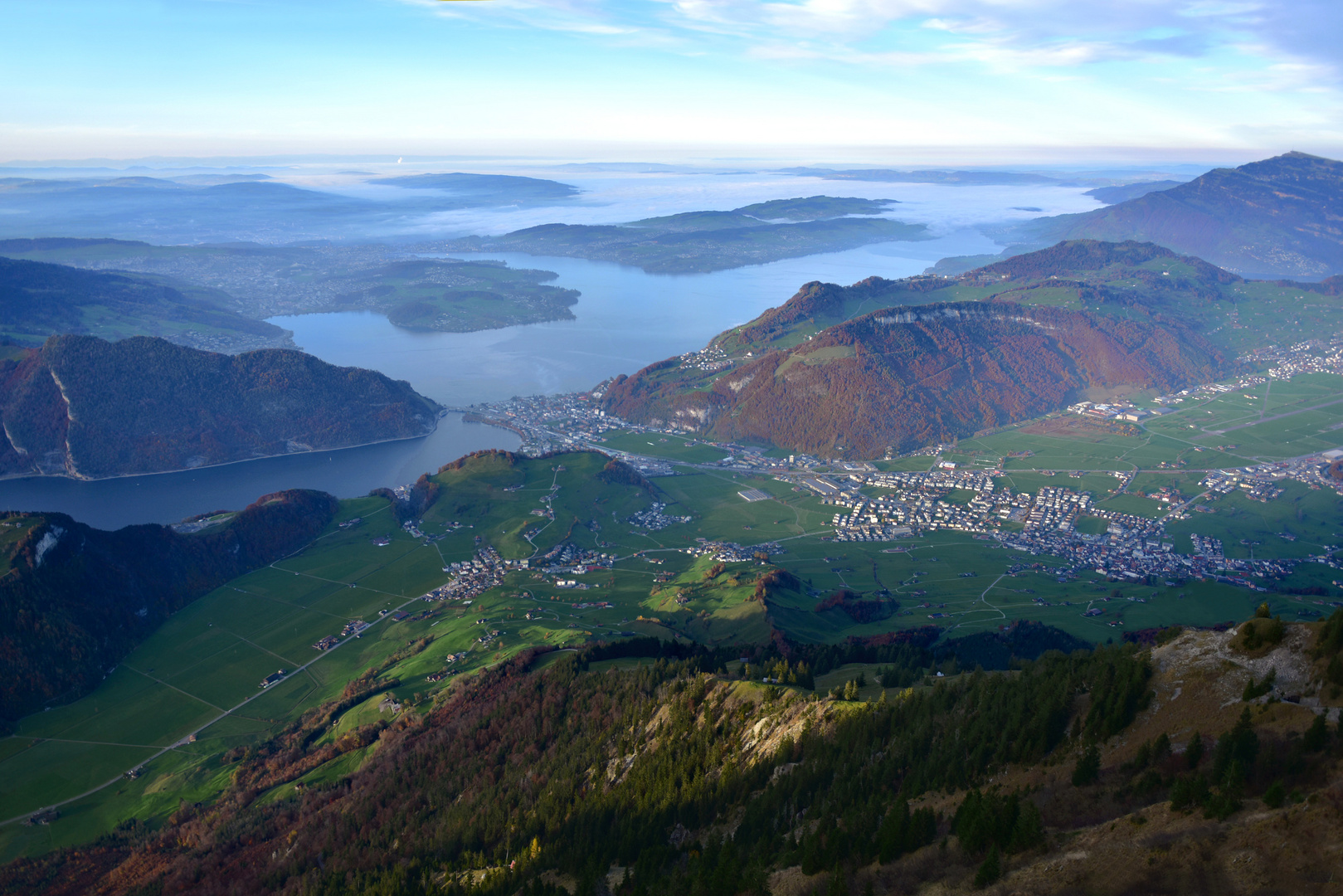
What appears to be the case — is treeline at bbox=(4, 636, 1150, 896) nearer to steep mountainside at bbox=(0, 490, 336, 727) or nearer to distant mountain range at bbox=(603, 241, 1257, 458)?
steep mountainside at bbox=(0, 490, 336, 727)

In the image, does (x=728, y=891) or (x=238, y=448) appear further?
(x=238, y=448)

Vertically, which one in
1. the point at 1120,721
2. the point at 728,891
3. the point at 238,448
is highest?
the point at 1120,721

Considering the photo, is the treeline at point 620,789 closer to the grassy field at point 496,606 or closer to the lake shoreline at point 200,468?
the grassy field at point 496,606

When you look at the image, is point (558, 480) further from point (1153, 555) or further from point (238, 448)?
point (1153, 555)

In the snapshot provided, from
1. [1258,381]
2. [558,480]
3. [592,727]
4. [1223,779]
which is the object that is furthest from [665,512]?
[1258,381]

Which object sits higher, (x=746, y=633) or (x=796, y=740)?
(x=796, y=740)

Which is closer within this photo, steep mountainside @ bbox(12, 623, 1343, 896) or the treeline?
steep mountainside @ bbox(12, 623, 1343, 896)

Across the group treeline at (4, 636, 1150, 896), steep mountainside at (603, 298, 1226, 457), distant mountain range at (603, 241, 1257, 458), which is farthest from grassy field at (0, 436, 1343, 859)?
distant mountain range at (603, 241, 1257, 458)
